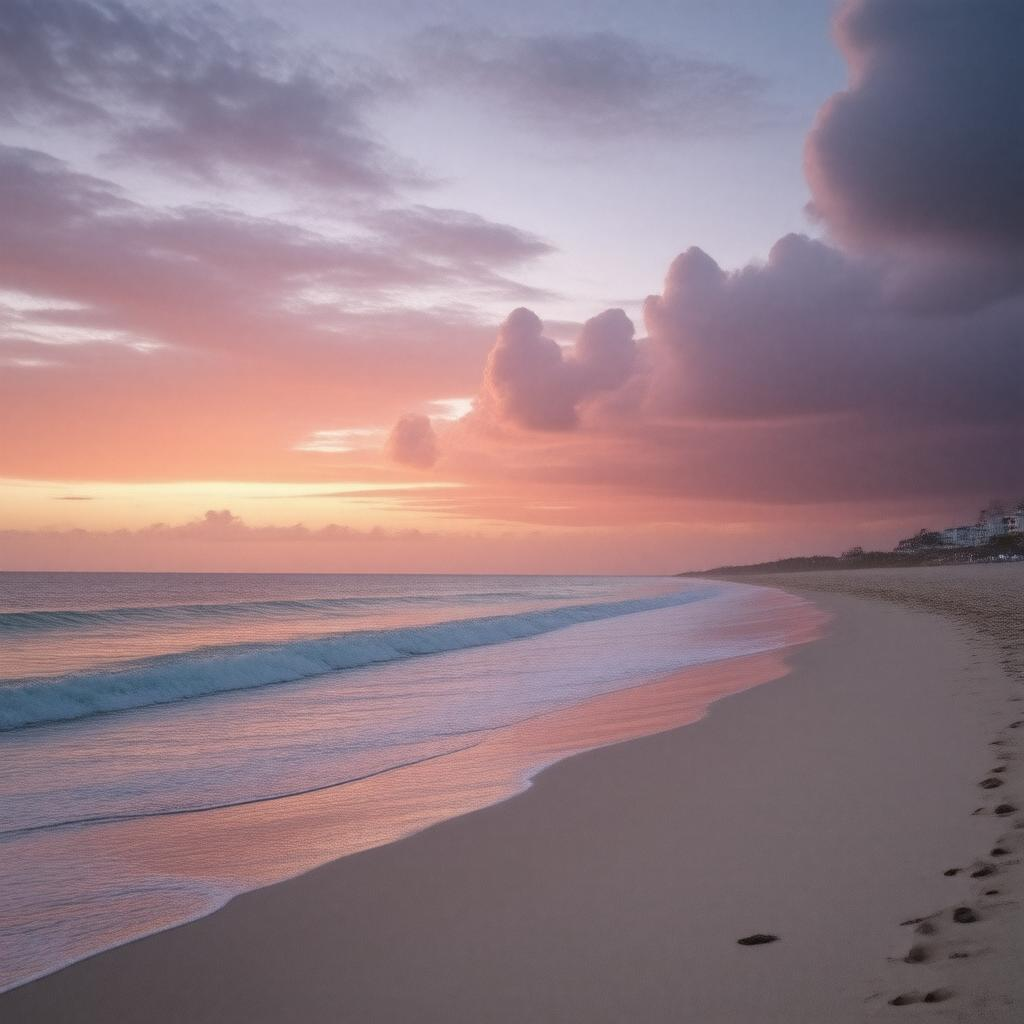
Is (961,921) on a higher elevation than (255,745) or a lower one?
higher

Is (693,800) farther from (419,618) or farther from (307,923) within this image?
(419,618)

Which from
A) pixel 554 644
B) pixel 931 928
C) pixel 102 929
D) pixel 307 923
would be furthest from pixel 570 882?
pixel 554 644

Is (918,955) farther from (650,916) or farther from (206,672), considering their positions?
(206,672)

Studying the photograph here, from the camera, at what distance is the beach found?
352cm

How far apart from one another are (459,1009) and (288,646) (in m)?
20.2

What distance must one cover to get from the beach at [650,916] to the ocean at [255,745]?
0.59 metres

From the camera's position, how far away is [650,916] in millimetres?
4371

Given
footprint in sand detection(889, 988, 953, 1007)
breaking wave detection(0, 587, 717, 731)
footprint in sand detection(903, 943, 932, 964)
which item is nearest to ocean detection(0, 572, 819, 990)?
breaking wave detection(0, 587, 717, 731)

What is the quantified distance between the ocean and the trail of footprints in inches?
143

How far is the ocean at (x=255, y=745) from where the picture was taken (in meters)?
5.56

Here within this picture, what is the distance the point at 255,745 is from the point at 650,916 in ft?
24.1

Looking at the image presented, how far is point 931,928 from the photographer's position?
3.86 m

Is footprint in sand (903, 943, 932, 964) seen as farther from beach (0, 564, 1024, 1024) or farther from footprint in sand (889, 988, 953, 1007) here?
footprint in sand (889, 988, 953, 1007)

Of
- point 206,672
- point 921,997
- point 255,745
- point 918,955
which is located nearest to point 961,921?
point 918,955
